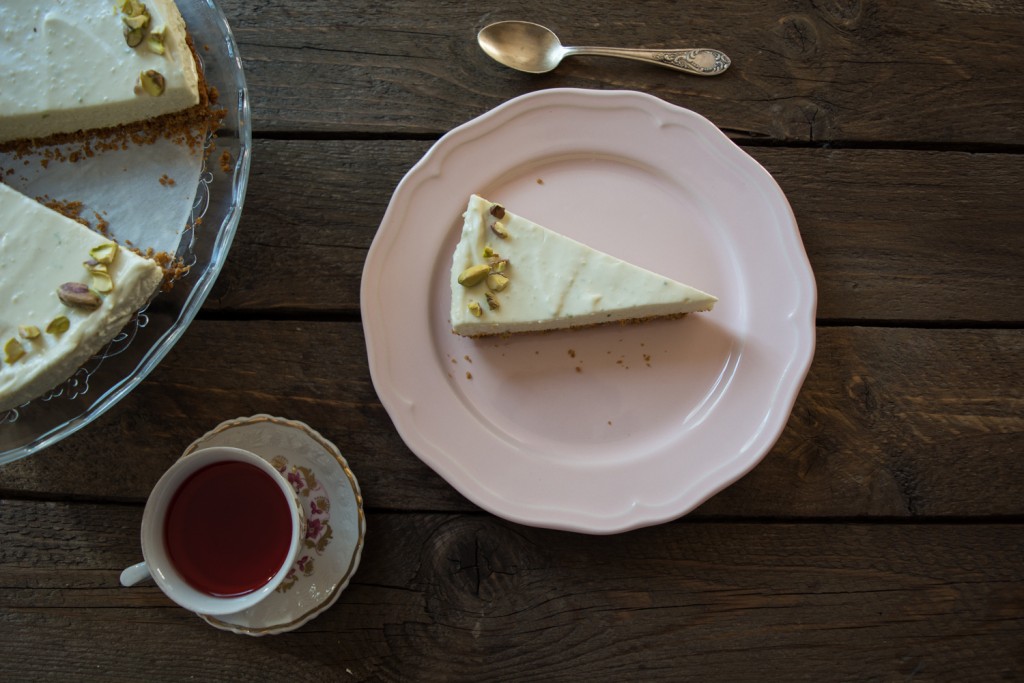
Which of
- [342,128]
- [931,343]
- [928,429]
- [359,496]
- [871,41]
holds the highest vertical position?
[871,41]

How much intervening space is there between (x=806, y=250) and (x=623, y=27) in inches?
33.1

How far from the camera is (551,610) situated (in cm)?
182

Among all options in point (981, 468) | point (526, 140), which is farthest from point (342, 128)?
point (981, 468)

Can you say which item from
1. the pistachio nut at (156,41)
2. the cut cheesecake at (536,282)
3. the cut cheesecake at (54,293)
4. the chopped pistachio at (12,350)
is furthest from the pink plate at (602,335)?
the chopped pistachio at (12,350)

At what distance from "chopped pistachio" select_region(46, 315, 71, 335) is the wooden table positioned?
33cm

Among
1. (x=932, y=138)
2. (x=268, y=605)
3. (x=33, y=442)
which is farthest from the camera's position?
(x=932, y=138)

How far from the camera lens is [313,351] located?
6.16 feet

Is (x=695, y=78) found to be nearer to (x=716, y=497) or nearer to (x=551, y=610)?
(x=716, y=497)

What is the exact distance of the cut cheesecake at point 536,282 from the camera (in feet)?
5.84

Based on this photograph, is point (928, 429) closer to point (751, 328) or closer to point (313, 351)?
point (751, 328)

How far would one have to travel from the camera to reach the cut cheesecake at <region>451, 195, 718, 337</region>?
1779 millimetres

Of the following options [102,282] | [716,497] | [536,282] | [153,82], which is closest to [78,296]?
[102,282]

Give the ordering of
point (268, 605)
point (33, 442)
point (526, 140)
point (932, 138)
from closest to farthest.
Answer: point (33, 442)
point (268, 605)
point (526, 140)
point (932, 138)

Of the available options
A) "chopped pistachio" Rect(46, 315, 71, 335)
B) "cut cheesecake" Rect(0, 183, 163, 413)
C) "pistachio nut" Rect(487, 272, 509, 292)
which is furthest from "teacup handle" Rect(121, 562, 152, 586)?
"pistachio nut" Rect(487, 272, 509, 292)
